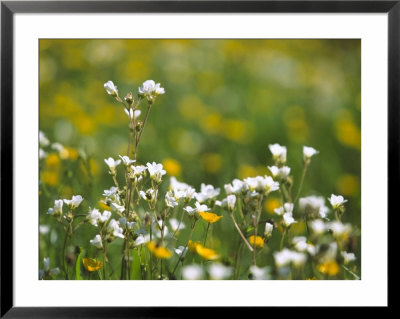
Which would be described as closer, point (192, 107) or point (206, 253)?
point (206, 253)

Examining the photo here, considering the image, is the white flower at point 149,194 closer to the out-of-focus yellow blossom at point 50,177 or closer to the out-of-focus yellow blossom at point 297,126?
Result: the out-of-focus yellow blossom at point 50,177

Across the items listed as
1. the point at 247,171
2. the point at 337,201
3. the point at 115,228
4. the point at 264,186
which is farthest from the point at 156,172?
the point at 247,171

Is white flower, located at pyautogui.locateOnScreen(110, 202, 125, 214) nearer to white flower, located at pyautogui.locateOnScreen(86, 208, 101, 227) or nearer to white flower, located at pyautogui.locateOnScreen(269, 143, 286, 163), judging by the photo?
white flower, located at pyautogui.locateOnScreen(86, 208, 101, 227)

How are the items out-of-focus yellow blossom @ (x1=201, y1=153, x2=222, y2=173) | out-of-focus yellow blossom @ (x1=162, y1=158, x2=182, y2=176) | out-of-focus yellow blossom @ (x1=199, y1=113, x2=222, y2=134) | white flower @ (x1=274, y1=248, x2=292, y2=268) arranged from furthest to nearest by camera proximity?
out-of-focus yellow blossom @ (x1=199, y1=113, x2=222, y2=134) < out-of-focus yellow blossom @ (x1=201, y1=153, x2=222, y2=173) < out-of-focus yellow blossom @ (x1=162, y1=158, x2=182, y2=176) < white flower @ (x1=274, y1=248, x2=292, y2=268)

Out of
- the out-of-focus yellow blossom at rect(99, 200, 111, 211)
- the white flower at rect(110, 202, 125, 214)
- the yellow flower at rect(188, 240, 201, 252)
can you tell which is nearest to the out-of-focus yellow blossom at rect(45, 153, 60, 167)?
the out-of-focus yellow blossom at rect(99, 200, 111, 211)

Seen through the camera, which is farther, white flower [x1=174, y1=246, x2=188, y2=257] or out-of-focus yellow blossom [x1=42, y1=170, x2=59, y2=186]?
out-of-focus yellow blossom [x1=42, y1=170, x2=59, y2=186]

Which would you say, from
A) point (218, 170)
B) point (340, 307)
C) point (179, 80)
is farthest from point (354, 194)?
point (179, 80)

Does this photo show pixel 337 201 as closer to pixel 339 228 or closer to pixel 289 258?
pixel 339 228
